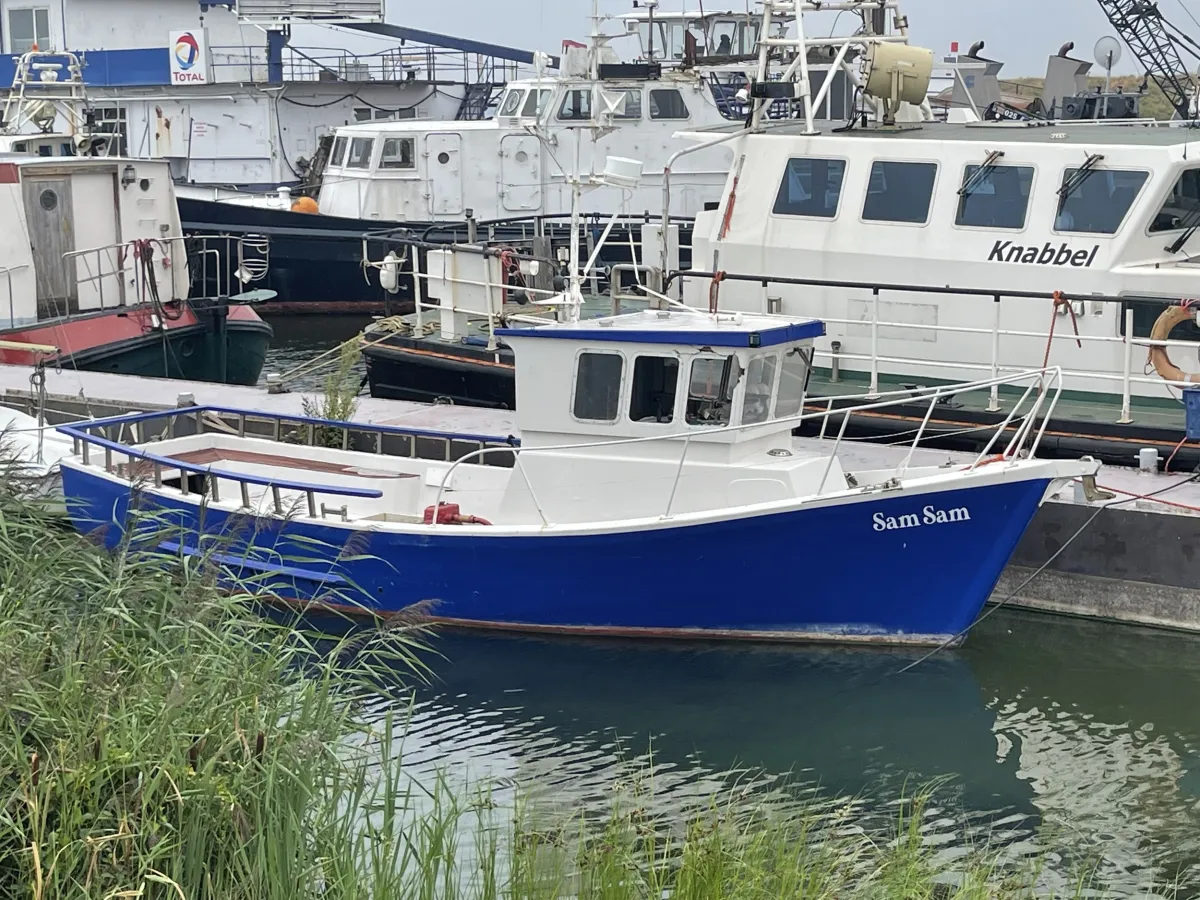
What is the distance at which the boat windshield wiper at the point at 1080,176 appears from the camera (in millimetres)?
13203

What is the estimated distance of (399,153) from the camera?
27.6 metres

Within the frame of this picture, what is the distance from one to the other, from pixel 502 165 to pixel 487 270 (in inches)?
450

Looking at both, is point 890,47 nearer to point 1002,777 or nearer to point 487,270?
point 487,270

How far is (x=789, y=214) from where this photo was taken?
14.6m

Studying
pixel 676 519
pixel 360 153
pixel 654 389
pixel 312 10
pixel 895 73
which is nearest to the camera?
pixel 676 519

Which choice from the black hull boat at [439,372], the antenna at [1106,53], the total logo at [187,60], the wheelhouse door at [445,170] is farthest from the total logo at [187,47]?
the antenna at [1106,53]

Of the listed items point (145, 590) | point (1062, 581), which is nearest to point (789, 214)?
point (1062, 581)

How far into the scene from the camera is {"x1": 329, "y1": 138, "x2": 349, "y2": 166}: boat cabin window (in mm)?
28438

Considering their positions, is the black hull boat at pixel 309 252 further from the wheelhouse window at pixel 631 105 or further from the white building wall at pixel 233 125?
the wheelhouse window at pixel 631 105

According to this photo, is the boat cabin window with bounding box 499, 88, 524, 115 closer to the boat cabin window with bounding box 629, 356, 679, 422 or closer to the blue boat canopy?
the blue boat canopy

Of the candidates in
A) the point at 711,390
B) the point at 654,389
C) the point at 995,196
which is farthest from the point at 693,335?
the point at 995,196

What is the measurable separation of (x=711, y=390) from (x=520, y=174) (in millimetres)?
16456

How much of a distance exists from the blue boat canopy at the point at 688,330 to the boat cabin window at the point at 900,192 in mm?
2749

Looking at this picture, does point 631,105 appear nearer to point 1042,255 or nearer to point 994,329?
point 1042,255
